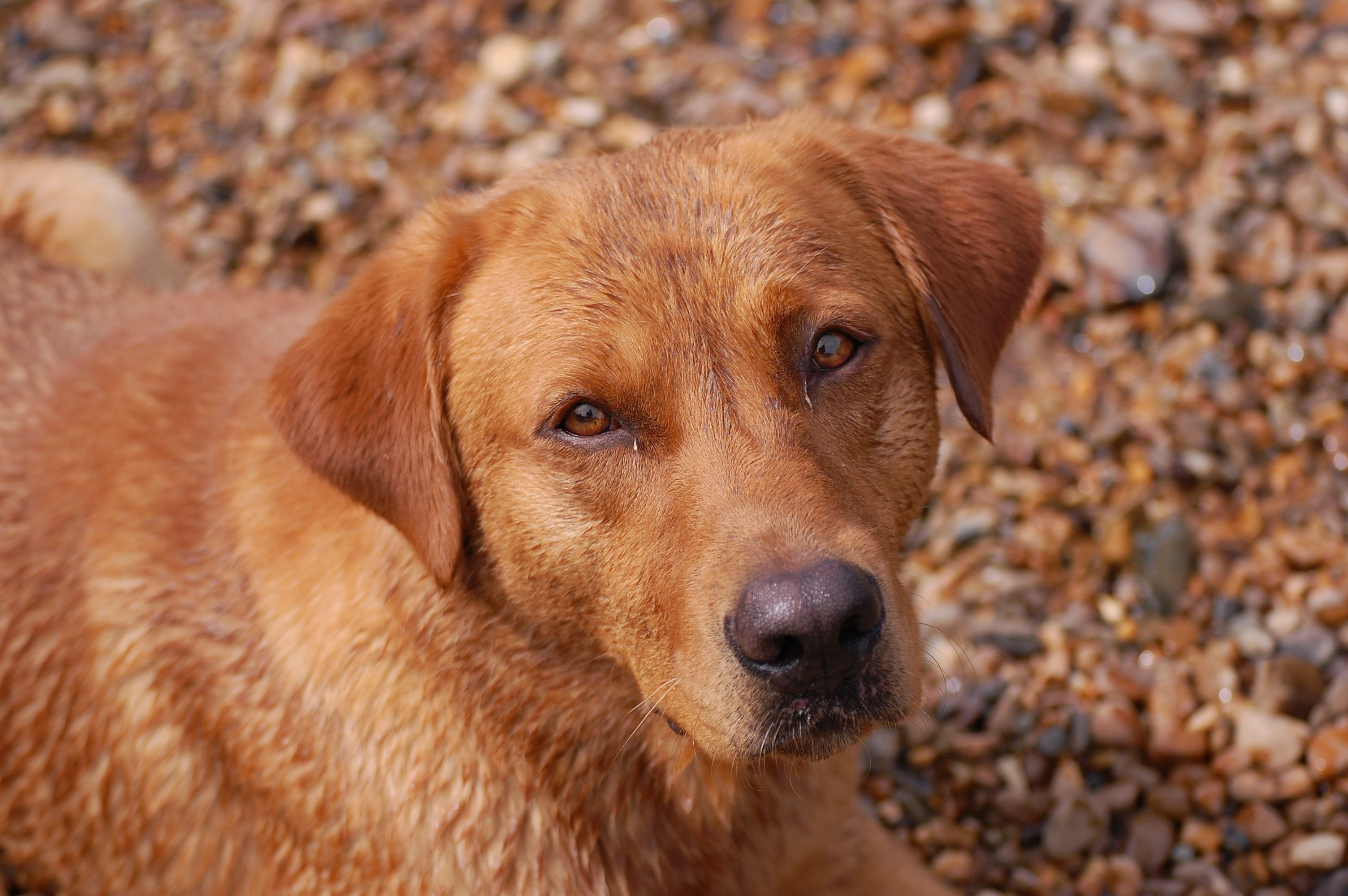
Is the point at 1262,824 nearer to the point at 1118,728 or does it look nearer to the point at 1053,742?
the point at 1118,728

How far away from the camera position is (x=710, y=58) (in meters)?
6.71

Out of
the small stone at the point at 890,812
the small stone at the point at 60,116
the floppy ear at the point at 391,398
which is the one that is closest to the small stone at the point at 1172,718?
the small stone at the point at 890,812

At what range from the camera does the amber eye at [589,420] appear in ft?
10.1

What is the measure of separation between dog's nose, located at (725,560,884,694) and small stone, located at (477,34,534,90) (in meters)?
4.64

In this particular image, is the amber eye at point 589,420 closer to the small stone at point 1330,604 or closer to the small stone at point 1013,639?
the small stone at point 1013,639

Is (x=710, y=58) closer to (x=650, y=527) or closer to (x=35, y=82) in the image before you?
(x=35, y=82)

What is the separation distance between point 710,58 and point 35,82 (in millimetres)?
3586

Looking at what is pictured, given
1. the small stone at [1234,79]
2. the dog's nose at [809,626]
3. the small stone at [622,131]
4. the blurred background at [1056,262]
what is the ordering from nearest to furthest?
the dog's nose at [809,626] → the blurred background at [1056,262] → the small stone at [1234,79] → the small stone at [622,131]

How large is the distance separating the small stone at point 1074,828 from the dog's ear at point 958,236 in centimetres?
148

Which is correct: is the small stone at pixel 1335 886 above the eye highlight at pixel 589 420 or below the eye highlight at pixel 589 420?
below

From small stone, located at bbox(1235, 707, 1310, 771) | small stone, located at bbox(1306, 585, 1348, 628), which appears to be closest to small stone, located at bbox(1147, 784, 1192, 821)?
small stone, located at bbox(1235, 707, 1310, 771)

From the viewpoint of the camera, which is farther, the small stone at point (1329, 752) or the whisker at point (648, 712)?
the small stone at point (1329, 752)

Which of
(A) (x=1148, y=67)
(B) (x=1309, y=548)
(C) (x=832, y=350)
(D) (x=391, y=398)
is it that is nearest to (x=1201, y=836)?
(B) (x=1309, y=548)

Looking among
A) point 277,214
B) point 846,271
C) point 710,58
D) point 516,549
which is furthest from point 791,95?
point 516,549
